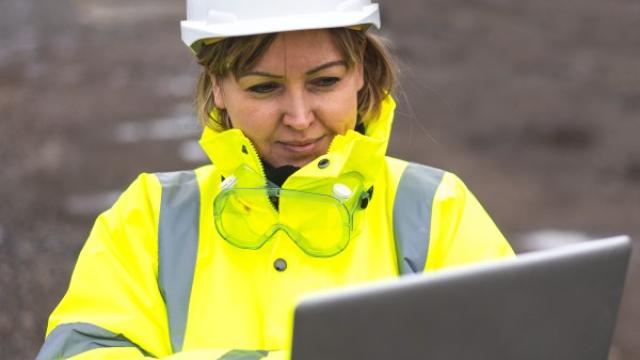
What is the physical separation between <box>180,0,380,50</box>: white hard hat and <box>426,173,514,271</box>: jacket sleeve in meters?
0.40

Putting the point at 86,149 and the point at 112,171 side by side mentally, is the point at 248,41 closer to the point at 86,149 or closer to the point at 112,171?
the point at 112,171

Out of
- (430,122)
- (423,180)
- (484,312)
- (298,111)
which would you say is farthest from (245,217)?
(430,122)

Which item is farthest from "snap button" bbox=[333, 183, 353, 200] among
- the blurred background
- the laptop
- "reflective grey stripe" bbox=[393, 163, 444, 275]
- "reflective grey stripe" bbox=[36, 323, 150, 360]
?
the blurred background

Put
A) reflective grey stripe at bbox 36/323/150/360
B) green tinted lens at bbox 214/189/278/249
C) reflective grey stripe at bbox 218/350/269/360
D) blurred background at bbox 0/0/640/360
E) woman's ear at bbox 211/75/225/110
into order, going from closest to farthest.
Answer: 1. reflective grey stripe at bbox 218/350/269/360
2. reflective grey stripe at bbox 36/323/150/360
3. green tinted lens at bbox 214/189/278/249
4. woman's ear at bbox 211/75/225/110
5. blurred background at bbox 0/0/640/360

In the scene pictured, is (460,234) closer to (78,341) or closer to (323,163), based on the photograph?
(323,163)

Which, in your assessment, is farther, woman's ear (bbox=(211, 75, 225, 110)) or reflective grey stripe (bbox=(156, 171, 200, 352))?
woman's ear (bbox=(211, 75, 225, 110))

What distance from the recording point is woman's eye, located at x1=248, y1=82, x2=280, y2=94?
8.95ft

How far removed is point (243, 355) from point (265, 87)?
0.57 meters

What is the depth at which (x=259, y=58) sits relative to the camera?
2703mm

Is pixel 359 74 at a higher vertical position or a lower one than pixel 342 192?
higher

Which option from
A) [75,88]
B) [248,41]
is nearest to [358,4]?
[248,41]

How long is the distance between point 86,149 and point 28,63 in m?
3.84

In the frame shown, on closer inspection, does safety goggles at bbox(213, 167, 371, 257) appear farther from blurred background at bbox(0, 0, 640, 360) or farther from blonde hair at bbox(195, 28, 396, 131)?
blurred background at bbox(0, 0, 640, 360)

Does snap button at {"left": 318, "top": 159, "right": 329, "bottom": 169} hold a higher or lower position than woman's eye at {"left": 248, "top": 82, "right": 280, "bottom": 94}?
lower
